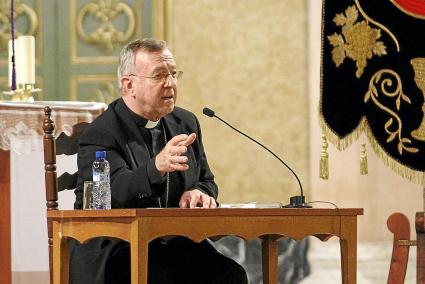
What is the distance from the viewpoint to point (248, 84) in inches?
306

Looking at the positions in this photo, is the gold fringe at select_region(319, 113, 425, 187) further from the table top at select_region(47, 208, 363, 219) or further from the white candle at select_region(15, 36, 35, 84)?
the table top at select_region(47, 208, 363, 219)

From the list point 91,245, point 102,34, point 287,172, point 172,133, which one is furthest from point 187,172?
point 102,34

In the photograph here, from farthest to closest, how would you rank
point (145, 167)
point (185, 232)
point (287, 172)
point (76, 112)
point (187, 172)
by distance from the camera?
point (287, 172)
point (76, 112)
point (187, 172)
point (145, 167)
point (185, 232)

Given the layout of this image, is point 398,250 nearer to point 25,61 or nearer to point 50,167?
point 50,167

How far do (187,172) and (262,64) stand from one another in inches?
139

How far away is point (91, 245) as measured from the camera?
4.07m

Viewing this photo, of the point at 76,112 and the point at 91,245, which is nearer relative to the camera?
the point at 91,245

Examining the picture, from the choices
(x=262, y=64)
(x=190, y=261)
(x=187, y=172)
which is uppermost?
(x=262, y=64)

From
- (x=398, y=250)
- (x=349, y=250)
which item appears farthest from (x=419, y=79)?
(x=349, y=250)

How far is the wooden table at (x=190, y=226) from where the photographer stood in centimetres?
350

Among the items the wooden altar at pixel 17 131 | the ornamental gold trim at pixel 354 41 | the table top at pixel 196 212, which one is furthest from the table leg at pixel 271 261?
the ornamental gold trim at pixel 354 41

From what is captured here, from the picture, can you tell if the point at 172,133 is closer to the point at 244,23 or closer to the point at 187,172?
the point at 187,172

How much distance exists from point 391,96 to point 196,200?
2152mm

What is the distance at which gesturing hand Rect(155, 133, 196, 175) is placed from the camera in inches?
147
